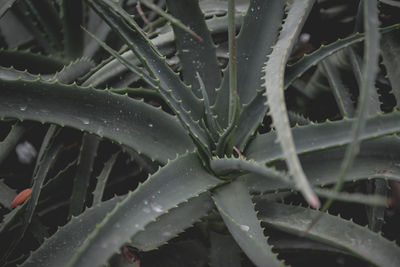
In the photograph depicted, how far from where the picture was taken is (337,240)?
A: 638 mm

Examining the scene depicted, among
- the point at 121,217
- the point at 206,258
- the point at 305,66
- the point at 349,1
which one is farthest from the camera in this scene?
the point at 349,1

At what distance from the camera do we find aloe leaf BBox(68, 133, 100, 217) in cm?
81

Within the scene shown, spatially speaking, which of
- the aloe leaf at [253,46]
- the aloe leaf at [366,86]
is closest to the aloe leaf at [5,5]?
the aloe leaf at [253,46]

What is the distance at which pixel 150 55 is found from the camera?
703mm

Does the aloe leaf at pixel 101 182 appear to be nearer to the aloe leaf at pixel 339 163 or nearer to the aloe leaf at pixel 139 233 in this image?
the aloe leaf at pixel 139 233

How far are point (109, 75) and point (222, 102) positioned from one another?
254mm

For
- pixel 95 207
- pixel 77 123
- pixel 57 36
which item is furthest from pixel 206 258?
pixel 57 36

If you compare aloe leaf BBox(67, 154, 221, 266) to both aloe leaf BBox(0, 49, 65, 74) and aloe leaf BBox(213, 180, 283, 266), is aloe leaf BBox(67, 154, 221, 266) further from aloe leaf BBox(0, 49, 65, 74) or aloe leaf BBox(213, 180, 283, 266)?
aloe leaf BBox(0, 49, 65, 74)

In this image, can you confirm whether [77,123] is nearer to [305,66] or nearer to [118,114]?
[118,114]

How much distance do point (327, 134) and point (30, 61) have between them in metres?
0.67

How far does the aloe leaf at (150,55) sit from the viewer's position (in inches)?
26.1

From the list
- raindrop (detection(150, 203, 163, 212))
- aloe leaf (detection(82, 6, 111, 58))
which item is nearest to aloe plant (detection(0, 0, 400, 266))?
raindrop (detection(150, 203, 163, 212))

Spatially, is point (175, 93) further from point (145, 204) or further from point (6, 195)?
point (6, 195)

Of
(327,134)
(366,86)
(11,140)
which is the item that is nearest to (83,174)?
(11,140)
